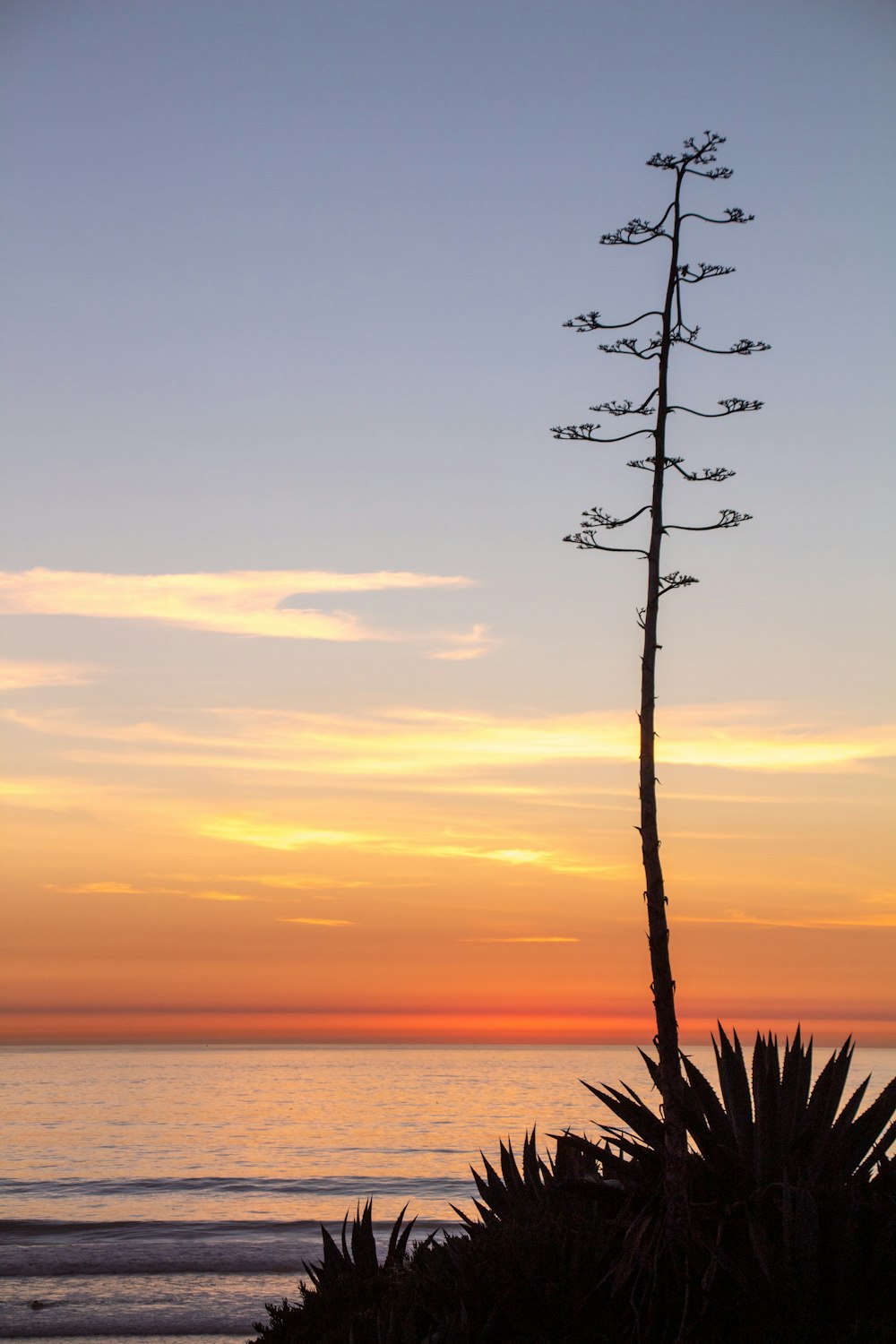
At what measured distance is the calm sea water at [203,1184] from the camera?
16.6m

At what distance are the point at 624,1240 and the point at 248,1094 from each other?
267 feet

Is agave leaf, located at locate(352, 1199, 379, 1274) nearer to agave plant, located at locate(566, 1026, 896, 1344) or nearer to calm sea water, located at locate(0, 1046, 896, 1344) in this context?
agave plant, located at locate(566, 1026, 896, 1344)

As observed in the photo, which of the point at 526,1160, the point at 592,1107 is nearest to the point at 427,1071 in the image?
the point at 592,1107

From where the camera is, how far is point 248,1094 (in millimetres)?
82500

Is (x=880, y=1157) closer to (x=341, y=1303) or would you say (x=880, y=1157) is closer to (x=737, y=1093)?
(x=737, y=1093)

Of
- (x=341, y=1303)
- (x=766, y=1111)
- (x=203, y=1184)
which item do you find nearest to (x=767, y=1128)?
(x=766, y=1111)

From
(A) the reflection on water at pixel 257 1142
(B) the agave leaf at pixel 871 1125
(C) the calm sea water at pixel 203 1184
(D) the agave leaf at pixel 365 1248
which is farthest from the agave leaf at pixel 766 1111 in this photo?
(A) the reflection on water at pixel 257 1142

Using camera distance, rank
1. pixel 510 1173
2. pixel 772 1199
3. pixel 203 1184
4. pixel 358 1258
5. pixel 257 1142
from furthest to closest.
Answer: pixel 257 1142 < pixel 203 1184 < pixel 510 1173 < pixel 358 1258 < pixel 772 1199

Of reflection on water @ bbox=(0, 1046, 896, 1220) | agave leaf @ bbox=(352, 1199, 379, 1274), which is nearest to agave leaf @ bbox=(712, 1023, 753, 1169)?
agave leaf @ bbox=(352, 1199, 379, 1274)

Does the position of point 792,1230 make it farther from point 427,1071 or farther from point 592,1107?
point 427,1071

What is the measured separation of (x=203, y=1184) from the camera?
3612cm

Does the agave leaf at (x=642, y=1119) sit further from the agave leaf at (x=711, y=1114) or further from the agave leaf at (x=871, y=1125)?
the agave leaf at (x=871, y=1125)

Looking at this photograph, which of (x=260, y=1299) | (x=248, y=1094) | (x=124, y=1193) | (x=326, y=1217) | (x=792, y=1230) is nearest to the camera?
(x=792, y=1230)

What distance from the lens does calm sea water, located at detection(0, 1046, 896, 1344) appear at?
54.5 ft
